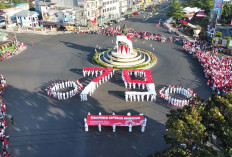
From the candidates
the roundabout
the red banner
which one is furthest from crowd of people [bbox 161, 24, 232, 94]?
the red banner

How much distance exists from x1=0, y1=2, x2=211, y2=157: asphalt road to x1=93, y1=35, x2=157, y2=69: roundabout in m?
2.02

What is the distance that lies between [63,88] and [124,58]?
44.1 ft

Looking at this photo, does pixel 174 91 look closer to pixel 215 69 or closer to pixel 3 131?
pixel 215 69

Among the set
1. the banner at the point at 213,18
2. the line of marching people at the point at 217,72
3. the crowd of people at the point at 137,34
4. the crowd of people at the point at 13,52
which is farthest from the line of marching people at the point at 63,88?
the banner at the point at 213,18

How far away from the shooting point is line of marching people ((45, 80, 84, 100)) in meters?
30.5

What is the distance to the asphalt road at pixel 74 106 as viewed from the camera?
22.2 metres

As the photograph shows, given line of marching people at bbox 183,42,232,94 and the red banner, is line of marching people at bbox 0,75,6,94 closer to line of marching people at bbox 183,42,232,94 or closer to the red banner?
the red banner

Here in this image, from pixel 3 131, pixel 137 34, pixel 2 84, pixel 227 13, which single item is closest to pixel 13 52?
pixel 2 84

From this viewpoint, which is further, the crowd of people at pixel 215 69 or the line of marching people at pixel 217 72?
the crowd of people at pixel 215 69

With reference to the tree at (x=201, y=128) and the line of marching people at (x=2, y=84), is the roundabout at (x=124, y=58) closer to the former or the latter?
the line of marching people at (x=2, y=84)

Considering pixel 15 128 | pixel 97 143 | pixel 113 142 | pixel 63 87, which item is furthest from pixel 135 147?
pixel 63 87

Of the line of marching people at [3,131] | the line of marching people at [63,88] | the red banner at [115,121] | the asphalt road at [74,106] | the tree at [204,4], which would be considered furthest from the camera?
the tree at [204,4]

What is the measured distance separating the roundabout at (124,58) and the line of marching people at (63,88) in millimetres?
8501

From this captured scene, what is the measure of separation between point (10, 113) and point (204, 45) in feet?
134
